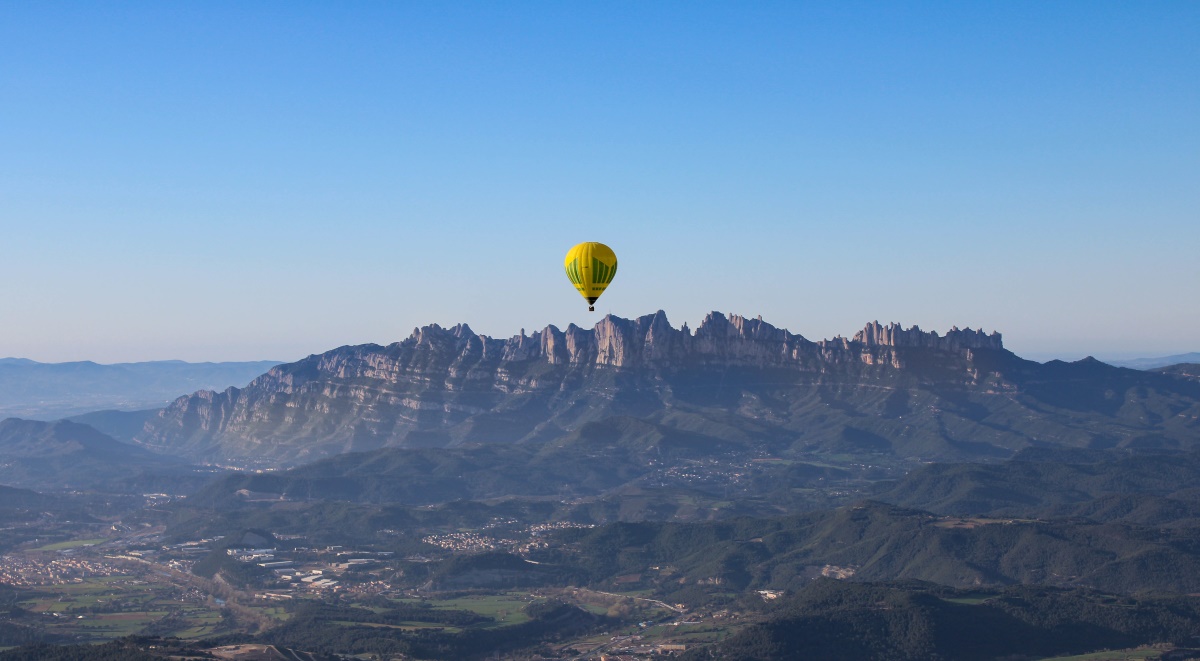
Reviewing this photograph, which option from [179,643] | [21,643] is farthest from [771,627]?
[21,643]

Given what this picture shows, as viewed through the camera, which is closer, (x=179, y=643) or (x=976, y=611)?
(x=179, y=643)

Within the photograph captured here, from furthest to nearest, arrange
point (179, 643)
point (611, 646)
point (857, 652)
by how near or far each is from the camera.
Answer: point (611, 646), point (857, 652), point (179, 643)

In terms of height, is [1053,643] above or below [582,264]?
below

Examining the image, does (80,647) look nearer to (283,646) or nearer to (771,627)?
(283,646)

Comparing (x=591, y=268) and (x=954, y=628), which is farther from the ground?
(x=591, y=268)

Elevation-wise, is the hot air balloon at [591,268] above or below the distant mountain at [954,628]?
above

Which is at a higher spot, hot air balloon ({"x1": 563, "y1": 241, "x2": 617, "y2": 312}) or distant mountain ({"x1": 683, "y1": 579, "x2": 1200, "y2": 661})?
hot air balloon ({"x1": 563, "y1": 241, "x2": 617, "y2": 312})

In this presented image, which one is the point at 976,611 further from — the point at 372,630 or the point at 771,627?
the point at 372,630

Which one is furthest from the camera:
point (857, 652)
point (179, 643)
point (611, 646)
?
point (611, 646)
